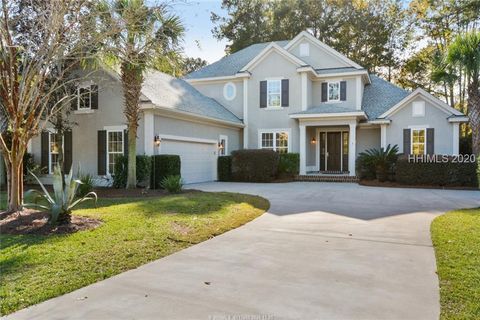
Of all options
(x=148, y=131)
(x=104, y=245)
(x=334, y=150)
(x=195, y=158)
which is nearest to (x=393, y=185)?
(x=334, y=150)

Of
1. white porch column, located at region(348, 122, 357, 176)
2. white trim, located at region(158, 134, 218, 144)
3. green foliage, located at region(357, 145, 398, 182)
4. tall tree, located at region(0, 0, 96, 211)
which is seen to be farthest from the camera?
white porch column, located at region(348, 122, 357, 176)

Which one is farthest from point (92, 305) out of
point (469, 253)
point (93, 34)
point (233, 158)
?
point (233, 158)

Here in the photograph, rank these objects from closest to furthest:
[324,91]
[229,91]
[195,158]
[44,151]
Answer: [44,151], [195,158], [324,91], [229,91]

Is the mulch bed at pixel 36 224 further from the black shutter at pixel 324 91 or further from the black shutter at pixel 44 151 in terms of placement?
the black shutter at pixel 324 91

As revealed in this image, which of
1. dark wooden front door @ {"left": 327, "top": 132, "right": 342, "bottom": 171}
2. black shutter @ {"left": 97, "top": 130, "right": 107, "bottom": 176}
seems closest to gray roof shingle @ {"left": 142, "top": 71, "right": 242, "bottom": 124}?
black shutter @ {"left": 97, "top": 130, "right": 107, "bottom": 176}

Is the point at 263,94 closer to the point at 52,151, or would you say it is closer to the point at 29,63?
the point at 52,151

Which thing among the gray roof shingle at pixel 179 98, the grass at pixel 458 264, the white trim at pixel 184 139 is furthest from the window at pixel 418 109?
the grass at pixel 458 264

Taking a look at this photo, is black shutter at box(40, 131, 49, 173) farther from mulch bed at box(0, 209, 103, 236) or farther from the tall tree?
mulch bed at box(0, 209, 103, 236)

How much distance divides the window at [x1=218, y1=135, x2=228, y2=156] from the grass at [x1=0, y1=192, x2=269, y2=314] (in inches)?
400

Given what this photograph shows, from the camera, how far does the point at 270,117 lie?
2067cm

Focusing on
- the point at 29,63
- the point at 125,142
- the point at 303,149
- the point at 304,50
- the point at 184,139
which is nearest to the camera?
the point at 29,63

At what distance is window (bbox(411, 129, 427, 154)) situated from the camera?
18578 millimetres

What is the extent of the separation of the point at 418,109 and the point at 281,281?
17.6 m

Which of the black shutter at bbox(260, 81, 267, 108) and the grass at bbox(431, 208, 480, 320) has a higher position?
the black shutter at bbox(260, 81, 267, 108)
